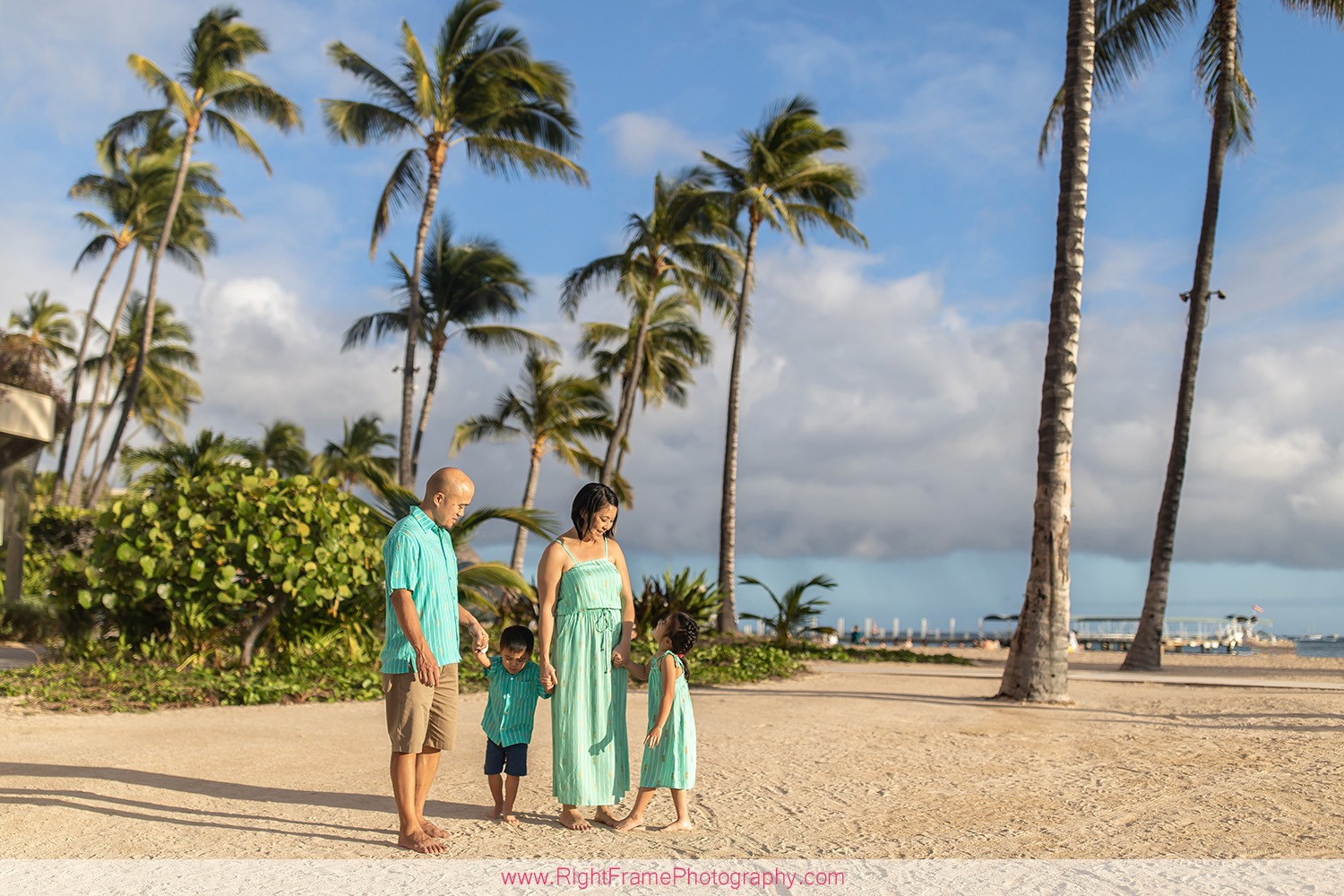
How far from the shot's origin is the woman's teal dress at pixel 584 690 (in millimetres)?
4699

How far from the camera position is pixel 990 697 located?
37.2ft

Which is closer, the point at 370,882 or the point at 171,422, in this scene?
the point at 370,882

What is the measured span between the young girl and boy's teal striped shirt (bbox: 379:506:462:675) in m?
0.85

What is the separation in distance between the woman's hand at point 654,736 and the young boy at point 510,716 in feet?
1.76

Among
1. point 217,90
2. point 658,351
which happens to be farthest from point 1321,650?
point 217,90

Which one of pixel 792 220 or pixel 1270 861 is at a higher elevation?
pixel 792 220

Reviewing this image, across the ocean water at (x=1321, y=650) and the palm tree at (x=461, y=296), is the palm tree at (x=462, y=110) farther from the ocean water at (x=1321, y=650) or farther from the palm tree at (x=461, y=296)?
the ocean water at (x=1321, y=650)

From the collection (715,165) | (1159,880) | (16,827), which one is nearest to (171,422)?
(715,165)

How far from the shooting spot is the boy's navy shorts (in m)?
4.92

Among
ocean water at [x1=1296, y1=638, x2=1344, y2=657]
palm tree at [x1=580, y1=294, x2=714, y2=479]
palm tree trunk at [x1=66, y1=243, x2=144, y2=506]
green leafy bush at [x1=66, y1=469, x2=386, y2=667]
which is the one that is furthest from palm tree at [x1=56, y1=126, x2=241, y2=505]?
ocean water at [x1=1296, y1=638, x2=1344, y2=657]

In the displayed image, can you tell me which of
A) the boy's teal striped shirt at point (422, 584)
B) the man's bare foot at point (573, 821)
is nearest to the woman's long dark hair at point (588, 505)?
the boy's teal striped shirt at point (422, 584)

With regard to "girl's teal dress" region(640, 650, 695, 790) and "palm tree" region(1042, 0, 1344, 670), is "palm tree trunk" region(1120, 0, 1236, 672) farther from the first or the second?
"girl's teal dress" region(640, 650, 695, 790)

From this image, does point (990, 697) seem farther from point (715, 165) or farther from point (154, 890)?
point (715, 165)

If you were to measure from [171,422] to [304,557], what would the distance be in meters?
38.5
